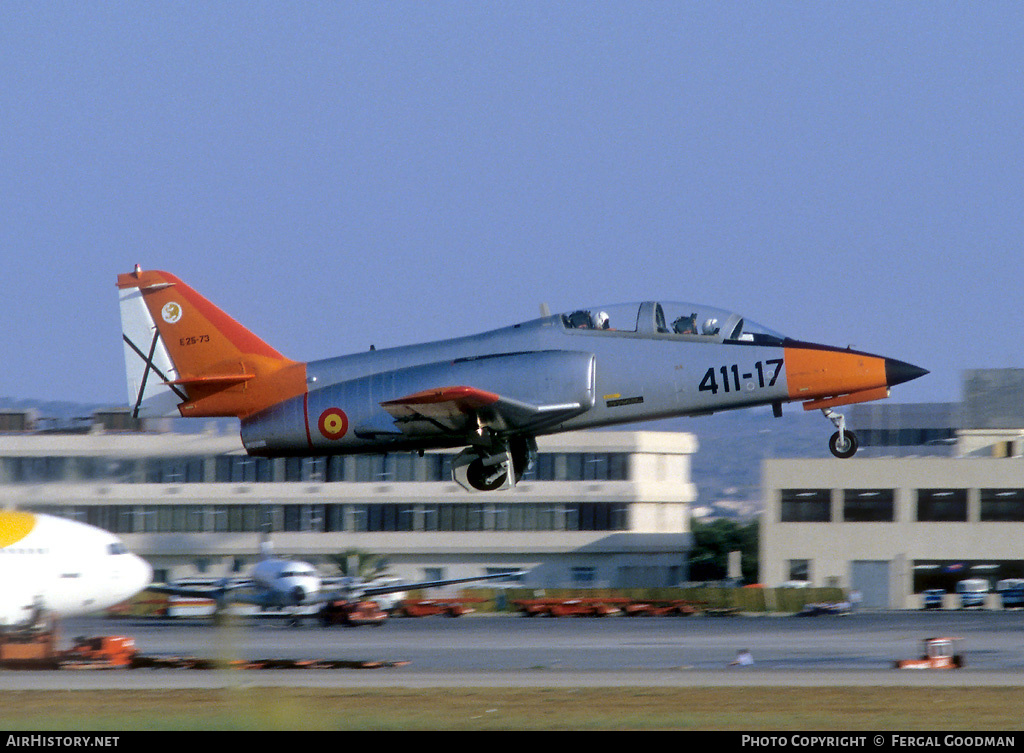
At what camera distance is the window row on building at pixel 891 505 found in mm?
71812

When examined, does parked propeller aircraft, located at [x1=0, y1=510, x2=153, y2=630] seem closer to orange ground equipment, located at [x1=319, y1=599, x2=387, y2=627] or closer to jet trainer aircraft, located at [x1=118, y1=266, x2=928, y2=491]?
jet trainer aircraft, located at [x1=118, y1=266, x2=928, y2=491]

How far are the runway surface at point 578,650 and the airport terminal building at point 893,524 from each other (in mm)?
17748

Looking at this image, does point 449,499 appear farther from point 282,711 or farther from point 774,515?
point 282,711

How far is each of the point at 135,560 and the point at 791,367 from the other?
62.8 ft

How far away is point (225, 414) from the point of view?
27797mm

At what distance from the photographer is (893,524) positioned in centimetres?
7262

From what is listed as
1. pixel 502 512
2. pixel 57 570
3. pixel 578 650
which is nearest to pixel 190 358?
pixel 57 570

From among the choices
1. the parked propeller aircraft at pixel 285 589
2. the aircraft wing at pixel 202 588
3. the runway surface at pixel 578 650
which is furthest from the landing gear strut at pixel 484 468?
the parked propeller aircraft at pixel 285 589

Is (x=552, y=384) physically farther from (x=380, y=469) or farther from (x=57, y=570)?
(x=380, y=469)

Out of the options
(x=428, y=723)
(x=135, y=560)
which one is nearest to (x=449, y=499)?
(x=135, y=560)

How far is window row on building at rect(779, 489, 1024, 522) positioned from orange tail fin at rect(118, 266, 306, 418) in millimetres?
51130

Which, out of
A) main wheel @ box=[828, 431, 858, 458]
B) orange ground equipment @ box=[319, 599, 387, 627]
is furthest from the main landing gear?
orange ground equipment @ box=[319, 599, 387, 627]

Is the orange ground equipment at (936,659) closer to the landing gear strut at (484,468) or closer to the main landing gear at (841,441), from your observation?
the main landing gear at (841,441)

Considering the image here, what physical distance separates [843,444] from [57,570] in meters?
19.9
